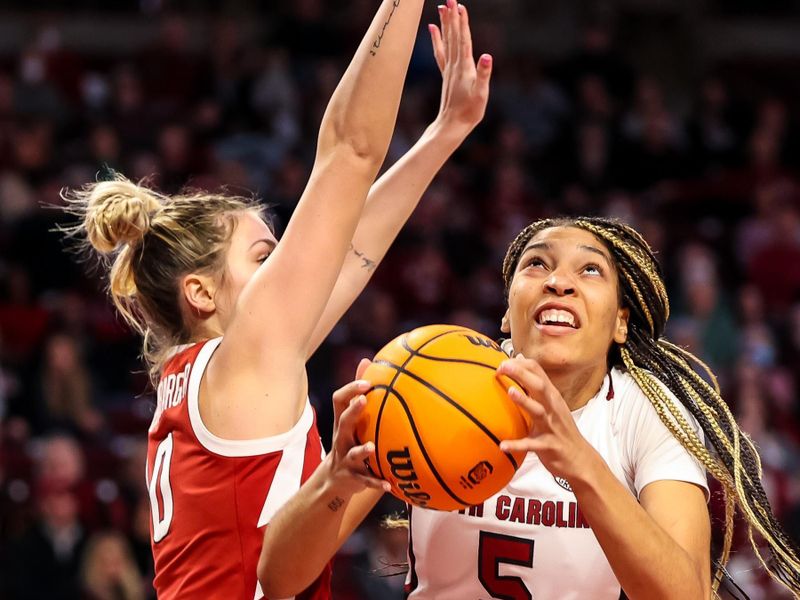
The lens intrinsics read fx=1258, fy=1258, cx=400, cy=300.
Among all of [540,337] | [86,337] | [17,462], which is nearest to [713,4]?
[86,337]

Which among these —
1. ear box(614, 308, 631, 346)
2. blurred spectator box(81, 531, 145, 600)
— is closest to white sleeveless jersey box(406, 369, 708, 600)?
ear box(614, 308, 631, 346)

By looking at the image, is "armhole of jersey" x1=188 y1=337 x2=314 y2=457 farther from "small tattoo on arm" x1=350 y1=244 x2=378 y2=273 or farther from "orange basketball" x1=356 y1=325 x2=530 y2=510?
A: "small tattoo on arm" x1=350 y1=244 x2=378 y2=273

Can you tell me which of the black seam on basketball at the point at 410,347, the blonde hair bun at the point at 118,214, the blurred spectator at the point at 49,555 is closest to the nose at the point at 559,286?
the black seam on basketball at the point at 410,347

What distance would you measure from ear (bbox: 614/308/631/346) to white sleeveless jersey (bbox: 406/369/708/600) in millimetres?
118

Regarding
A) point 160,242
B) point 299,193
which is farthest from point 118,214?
point 299,193

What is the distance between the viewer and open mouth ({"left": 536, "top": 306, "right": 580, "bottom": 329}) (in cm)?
291

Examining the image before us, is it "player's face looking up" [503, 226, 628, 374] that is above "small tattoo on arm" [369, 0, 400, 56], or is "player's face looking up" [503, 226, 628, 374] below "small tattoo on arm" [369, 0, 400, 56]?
below

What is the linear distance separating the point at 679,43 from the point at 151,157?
236 inches

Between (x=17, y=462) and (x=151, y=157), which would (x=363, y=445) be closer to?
(x=17, y=462)

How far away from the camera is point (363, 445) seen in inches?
96.0

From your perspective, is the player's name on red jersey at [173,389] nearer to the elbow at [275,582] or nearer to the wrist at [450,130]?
the elbow at [275,582]

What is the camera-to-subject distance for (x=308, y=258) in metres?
2.71

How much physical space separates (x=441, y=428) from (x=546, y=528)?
609mm

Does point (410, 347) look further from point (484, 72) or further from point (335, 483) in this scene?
point (484, 72)
